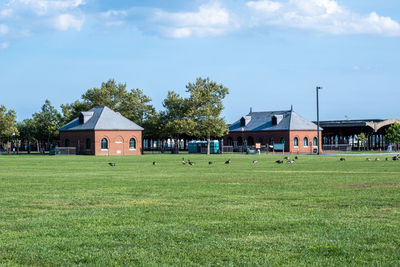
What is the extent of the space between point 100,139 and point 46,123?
103 feet

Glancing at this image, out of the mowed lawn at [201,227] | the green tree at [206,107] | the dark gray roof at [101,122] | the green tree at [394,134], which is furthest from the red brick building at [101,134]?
the mowed lawn at [201,227]

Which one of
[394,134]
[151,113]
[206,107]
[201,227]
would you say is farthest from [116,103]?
[201,227]

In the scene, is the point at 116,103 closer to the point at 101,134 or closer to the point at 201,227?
the point at 101,134

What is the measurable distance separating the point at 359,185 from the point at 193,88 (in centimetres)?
7854

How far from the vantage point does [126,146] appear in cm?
9500

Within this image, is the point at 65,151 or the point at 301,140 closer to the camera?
the point at 65,151

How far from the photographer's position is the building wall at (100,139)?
90.8 m

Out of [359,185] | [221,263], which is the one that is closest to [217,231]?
[221,263]

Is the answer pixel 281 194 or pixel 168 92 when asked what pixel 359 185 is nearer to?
pixel 281 194

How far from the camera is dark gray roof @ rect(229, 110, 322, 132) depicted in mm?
104312

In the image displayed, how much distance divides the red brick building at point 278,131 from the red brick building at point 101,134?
1982 cm

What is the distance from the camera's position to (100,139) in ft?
299

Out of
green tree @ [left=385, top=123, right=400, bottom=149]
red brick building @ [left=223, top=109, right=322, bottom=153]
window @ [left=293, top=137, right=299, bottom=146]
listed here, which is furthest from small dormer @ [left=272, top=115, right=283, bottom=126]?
green tree @ [left=385, top=123, right=400, bottom=149]

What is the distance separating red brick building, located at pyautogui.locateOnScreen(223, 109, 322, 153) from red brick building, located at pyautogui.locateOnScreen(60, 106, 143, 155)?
19.8m
